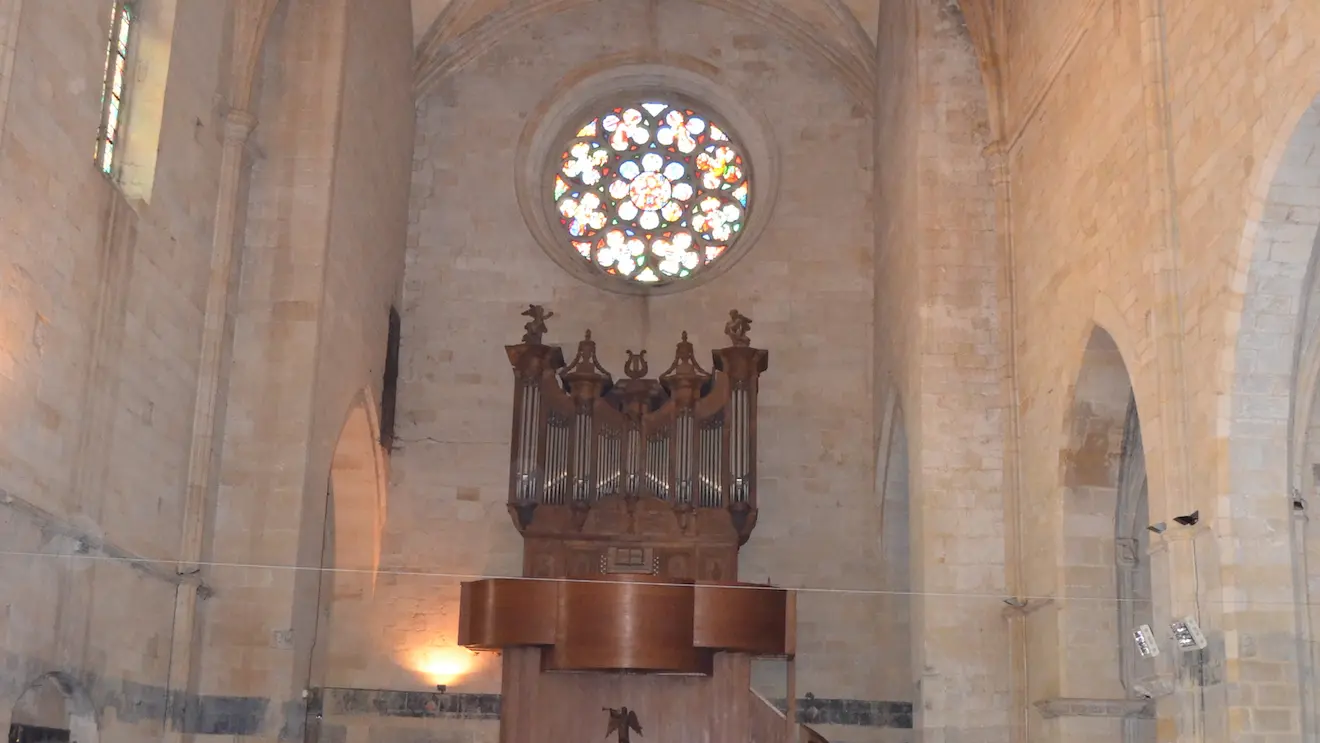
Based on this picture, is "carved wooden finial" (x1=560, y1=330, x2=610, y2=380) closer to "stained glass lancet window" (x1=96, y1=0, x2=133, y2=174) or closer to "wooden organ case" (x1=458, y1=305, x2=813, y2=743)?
"wooden organ case" (x1=458, y1=305, x2=813, y2=743)

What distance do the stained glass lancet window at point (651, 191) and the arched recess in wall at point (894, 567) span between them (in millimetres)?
3629

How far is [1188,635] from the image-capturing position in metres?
9.64

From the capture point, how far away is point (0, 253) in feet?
32.5

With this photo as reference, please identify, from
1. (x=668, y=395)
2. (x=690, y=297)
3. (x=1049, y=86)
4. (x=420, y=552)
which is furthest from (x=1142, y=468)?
(x=420, y=552)

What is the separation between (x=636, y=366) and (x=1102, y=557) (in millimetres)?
6035

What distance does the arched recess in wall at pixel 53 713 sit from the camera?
1059 cm

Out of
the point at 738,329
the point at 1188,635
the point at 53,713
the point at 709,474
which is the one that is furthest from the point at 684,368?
the point at 1188,635

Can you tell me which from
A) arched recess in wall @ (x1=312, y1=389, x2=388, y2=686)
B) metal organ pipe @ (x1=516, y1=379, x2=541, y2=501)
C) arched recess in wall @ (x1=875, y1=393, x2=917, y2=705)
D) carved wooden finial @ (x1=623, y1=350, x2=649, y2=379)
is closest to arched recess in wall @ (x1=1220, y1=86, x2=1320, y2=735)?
arched recess in wall @ (x1=875, y1=393, x2=917, y2=705)

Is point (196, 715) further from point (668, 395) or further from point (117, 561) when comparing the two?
point (668, 395)

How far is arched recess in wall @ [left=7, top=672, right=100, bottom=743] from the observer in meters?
10.6

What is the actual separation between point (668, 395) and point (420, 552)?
3.29m

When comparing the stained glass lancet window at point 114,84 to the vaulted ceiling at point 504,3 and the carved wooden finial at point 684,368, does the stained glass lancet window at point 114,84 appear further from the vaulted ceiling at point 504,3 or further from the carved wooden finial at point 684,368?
the carved wooden finial at point 684,368

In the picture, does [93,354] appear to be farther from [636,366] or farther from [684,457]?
[684,457]

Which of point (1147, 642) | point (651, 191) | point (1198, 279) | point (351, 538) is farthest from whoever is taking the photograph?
point (651, 191)
